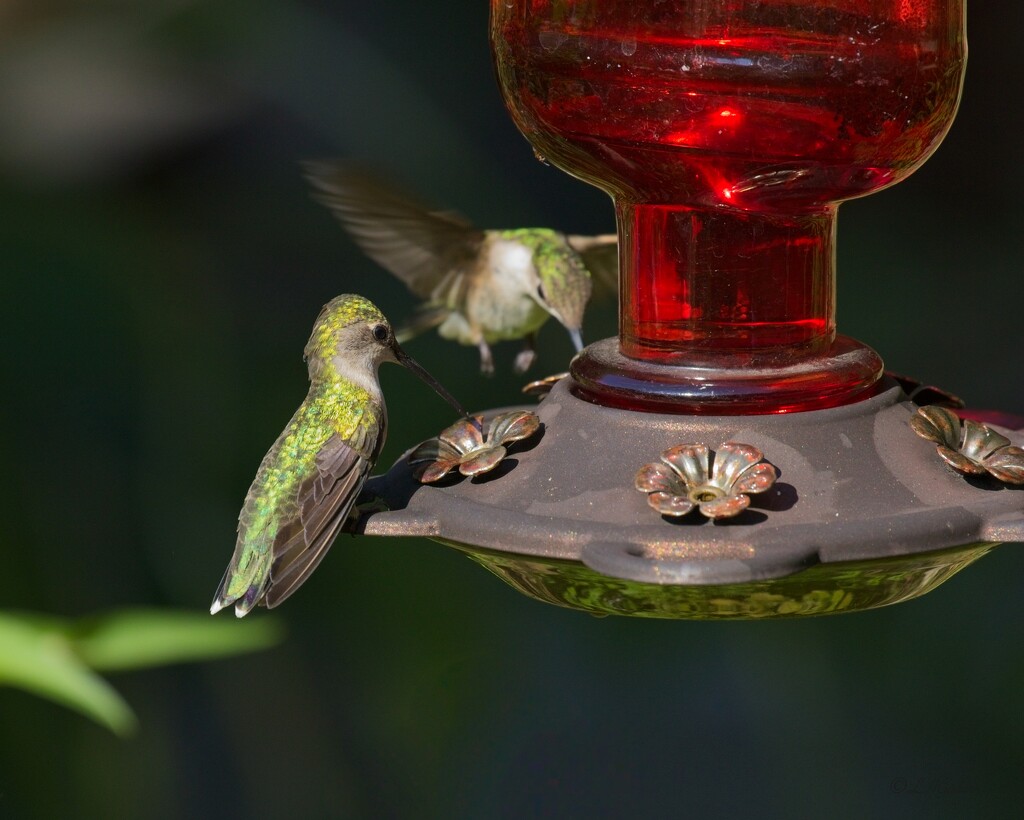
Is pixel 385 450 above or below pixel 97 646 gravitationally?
below

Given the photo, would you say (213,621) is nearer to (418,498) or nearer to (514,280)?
(514,280)

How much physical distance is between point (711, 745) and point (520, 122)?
394cm

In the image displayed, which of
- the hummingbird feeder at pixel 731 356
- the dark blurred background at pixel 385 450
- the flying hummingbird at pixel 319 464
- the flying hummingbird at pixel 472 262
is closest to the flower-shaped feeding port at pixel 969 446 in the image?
the hummingbird feeder at pixel 731 356

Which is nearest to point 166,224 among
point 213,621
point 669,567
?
point 213,621

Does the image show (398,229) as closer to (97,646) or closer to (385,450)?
(97,646)

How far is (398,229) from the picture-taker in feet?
11.6

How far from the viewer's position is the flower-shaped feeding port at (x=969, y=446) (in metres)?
1.95

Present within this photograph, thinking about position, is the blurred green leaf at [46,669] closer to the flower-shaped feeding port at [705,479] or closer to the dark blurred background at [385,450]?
the dark blurred background at [385,450]

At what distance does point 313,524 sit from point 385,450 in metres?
3.30

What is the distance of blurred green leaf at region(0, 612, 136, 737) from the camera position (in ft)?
10.4

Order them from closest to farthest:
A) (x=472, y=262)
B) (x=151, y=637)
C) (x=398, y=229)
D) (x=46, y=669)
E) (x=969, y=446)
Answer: (x=969, y=446) < (x=46, y=669) < (x=398, y=229) < (x=472, y=262) < (x=151, y=637)

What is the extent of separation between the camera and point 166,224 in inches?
215

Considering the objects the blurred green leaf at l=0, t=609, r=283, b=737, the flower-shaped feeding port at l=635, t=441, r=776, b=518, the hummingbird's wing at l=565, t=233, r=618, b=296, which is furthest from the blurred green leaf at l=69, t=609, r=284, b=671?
the flower-shaped feeding port at l=635, t=441, r=776, b=518

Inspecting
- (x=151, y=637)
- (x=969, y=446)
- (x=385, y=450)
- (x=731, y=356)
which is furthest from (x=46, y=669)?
(x=385, y=450)
